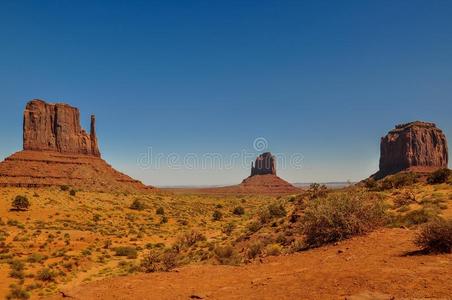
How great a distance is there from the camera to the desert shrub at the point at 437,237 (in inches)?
394

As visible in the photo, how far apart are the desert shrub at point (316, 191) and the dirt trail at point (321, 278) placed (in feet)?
48.4

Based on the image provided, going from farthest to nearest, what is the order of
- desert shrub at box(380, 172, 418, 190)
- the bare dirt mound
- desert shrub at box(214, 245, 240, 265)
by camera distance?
the bare dirt mound < desert shrub at box(380, 172, 418, 190) < desert shrub at box(214, 245, 240, 265)

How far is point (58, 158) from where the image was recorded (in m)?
94.2

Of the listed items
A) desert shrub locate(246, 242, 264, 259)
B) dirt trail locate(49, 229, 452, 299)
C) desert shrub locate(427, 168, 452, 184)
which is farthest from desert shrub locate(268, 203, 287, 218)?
dirt trail locate(49, 229, 452, 299)

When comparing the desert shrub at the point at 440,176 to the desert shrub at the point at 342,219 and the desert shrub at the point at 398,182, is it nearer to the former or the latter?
the desert shrub at the point at 398,182

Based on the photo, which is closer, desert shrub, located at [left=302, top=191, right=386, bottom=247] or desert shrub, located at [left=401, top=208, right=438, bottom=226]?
desert shrub, located at [left=302, top=191, right=386, bottom=247]

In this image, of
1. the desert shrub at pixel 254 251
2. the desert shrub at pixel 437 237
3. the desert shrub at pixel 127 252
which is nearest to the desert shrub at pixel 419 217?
the desert shrub at pixel 437 237

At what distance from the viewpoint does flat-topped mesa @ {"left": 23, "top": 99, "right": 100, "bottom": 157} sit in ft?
318

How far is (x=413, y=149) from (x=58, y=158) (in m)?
122

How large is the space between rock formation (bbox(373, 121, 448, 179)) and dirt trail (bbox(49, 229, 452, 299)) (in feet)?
427

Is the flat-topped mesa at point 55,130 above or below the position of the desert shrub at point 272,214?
above

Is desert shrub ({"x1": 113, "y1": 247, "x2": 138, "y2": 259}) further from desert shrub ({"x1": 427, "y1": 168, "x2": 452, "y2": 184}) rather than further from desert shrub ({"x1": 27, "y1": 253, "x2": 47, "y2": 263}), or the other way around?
desert shrub ({"x1": 427, "y1": 168, "x2": 452, "y2": 184})

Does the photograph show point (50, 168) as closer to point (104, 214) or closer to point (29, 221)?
point (104, 214)

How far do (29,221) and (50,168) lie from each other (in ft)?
156
